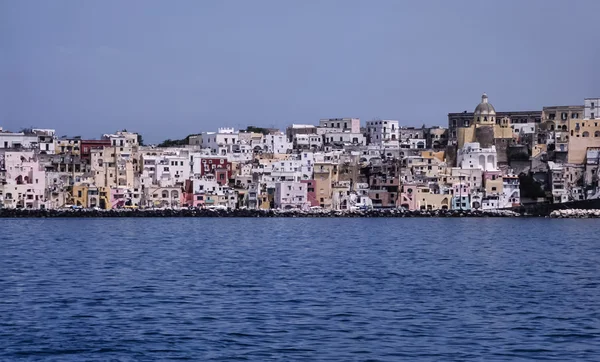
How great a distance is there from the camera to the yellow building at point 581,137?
91125 millimetres

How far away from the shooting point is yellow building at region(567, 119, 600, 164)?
91.1 m

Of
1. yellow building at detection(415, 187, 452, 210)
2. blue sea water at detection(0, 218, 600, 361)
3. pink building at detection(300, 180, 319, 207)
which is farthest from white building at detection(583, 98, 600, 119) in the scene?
blue sea water at detection(0, 218, 600, 361)

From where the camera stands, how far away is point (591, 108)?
101m

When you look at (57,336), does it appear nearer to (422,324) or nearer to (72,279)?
(422,324)

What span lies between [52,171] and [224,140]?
1766cm

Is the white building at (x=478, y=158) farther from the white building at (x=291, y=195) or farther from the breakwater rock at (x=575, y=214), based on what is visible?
the white building at (x=291, y=195)

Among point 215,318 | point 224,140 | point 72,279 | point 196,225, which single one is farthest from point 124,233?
point 224,140

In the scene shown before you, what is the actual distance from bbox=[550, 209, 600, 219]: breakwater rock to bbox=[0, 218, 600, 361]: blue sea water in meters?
39.0

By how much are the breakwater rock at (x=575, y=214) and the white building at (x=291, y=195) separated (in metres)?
18.4

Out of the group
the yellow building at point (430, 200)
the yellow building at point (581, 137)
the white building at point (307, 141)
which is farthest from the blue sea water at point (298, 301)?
the white building at point (307, 141)

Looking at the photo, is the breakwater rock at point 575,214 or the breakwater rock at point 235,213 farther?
the breakwater rock at point 575,214

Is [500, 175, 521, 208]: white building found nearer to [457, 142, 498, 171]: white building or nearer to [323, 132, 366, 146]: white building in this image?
[457, 142, 498, 171]: white building

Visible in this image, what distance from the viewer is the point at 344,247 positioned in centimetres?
4491

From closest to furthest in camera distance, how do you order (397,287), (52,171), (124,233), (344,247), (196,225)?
(397,287) → (344,247) → (124,233) → (196,225) → (52,171)
